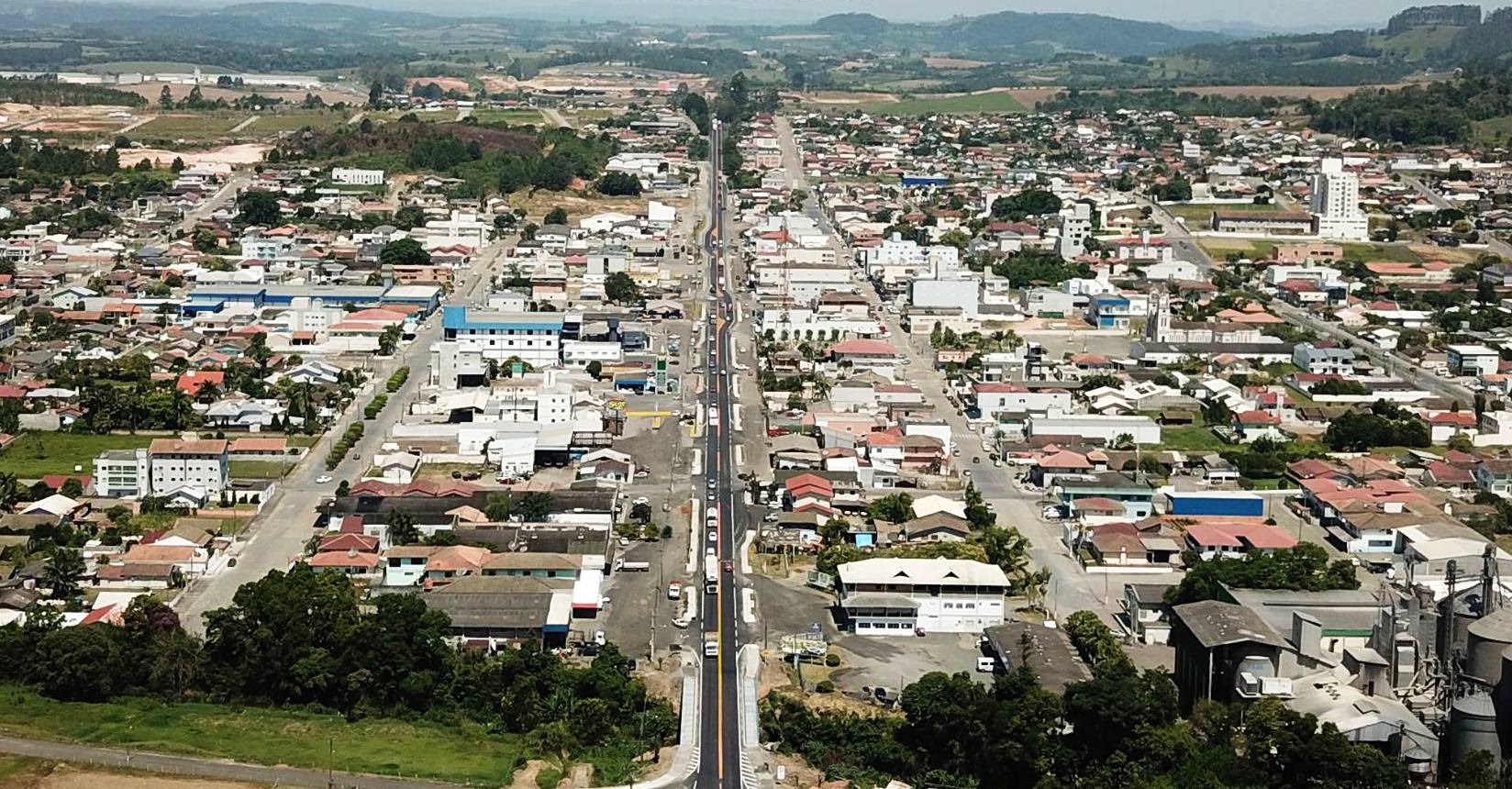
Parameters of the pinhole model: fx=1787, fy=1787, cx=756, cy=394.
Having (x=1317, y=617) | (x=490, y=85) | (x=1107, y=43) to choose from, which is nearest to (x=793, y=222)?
(x=1317, y=617)

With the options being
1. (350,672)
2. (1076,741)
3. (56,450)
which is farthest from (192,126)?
(1076,741)

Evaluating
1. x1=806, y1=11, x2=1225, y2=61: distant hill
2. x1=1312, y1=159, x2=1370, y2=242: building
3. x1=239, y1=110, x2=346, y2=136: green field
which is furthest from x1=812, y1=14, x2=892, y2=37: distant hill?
x1=1312, y1=159, x2=1370, y2=242: building

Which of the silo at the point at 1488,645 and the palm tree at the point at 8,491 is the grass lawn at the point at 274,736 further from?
the silo at the point at 1488,645

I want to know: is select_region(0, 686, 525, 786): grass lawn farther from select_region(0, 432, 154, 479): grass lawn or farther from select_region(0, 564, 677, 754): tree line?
select_region(0, 432, 154, 479): grass lawn

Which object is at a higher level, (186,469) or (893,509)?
(186,469)

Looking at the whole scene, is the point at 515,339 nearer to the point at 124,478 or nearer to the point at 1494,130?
the point at 124,478

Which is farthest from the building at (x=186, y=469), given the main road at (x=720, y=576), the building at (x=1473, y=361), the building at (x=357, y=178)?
the building at (x=357, y=178)
